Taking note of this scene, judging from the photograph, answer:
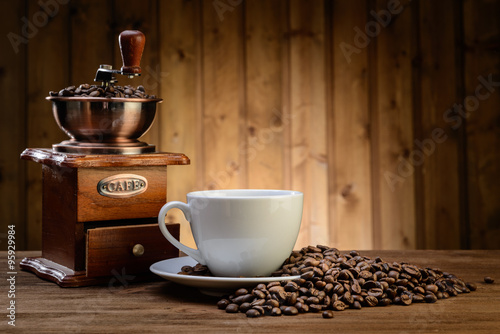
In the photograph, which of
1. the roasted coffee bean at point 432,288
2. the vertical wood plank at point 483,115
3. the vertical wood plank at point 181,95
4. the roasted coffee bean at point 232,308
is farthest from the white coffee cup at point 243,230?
the vertical wood plank at point 483,115

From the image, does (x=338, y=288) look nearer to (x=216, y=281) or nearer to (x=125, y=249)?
(x=216, y=281)

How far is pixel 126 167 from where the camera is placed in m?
1.04

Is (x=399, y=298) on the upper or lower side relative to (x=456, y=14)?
lower

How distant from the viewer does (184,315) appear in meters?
0.76

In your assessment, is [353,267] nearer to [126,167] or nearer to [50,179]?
[126,167]

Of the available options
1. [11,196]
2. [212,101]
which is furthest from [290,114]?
[11,196]

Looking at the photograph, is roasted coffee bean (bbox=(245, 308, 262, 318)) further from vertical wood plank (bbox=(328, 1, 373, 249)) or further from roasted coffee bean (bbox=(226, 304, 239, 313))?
vertical wood plank (bbox=(328, 1, 373, 249))

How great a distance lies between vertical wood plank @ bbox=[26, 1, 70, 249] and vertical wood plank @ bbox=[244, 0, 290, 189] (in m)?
0.70

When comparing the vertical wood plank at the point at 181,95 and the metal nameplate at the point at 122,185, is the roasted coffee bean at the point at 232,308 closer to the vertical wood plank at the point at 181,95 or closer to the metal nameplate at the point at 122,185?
Answer: the metal nameplate at the point at 122,185

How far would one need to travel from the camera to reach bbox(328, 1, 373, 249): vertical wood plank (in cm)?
231

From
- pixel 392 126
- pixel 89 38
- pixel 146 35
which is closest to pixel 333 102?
pixel 392 126

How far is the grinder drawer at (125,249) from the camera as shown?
3.21 feet

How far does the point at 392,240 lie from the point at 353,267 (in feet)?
4.96

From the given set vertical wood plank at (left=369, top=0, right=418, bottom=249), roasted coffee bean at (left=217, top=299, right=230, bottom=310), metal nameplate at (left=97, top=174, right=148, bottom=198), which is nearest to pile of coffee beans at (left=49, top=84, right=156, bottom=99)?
metal nameplate at (left=97, top=174, right=148, bottom=198)
